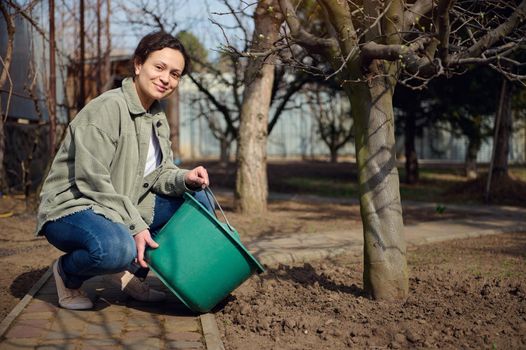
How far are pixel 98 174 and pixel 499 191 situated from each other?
8346mm

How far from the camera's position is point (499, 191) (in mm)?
10273

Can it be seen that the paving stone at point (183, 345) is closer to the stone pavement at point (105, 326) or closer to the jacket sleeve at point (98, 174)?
the stone pavement at point (105, 326)

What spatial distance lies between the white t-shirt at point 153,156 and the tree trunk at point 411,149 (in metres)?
10.2

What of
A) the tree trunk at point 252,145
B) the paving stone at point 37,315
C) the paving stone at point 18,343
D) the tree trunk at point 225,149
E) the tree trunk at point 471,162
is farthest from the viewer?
the tree trunk at point 225,149

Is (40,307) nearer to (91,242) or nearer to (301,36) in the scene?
(91,242)

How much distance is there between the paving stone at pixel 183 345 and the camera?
310 cm

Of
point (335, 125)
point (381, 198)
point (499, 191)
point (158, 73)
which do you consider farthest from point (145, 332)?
point (335, 125)

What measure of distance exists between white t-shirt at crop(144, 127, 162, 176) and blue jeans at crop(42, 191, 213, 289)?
52 centimetres

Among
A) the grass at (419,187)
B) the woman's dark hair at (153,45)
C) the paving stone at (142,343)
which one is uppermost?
the woman's dark hair at (153,45)

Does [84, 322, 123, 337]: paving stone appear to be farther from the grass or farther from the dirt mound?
the grass

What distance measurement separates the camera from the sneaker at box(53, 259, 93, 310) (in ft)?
11.9

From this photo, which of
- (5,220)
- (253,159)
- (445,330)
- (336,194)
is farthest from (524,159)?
(445,330)

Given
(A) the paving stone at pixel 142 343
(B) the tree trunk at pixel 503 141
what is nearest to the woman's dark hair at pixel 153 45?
(A) the paving stone at pixel 142 343

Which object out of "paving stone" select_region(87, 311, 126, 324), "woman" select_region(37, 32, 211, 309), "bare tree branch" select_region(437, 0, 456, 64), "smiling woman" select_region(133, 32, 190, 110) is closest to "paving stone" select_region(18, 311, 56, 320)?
"woman" select_region(37, 32, 211, 309)
